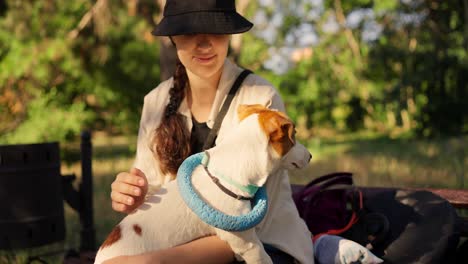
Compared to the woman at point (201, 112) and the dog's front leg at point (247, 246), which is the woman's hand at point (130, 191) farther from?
the dog's front leg at point (247, 246)

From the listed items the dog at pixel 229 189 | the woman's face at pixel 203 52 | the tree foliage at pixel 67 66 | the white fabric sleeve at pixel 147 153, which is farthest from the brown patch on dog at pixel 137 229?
the tree foliage at pixel 67 66

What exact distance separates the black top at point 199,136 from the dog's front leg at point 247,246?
2.15 ft

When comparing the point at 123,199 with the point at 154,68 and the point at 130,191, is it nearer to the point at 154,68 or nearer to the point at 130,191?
the point at 130,191

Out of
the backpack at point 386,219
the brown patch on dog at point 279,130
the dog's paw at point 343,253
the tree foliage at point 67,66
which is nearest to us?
the brown patch on dog at point 279,130

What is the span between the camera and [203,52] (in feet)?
→ 9.29

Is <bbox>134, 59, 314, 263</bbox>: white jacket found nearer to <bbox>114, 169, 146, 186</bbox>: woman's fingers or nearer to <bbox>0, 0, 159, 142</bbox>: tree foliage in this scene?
<bbox>114, 169, 146, 186</bbox>: woman's fingers

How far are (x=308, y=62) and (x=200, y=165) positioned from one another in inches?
709

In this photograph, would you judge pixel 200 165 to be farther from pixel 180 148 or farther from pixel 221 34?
pixel 221 34

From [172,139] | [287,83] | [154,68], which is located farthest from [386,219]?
[287,83]

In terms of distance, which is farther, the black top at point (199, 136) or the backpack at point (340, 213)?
the backpack at point (340, 213)

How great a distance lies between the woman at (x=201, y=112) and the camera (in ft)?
8.95

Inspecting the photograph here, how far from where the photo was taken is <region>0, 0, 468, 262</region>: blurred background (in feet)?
35.6

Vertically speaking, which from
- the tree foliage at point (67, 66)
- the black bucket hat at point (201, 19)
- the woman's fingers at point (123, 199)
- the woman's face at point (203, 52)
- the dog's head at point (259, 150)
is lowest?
the tree foliage at point (67, 66)

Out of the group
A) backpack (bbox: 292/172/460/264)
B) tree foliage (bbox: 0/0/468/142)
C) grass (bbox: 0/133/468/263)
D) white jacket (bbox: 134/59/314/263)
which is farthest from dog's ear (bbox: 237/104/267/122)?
tree foliage (bbox: 0/0/468/142)
